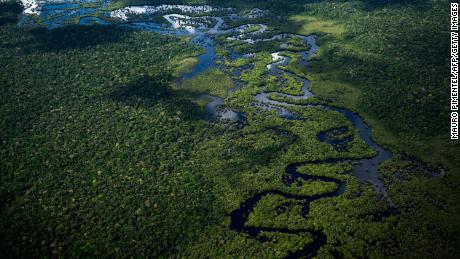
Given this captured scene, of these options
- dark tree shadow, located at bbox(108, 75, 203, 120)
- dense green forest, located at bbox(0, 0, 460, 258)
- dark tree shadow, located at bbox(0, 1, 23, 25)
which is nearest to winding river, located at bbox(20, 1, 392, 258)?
dense green forest, located at bbox(0, 0, 460, 258)

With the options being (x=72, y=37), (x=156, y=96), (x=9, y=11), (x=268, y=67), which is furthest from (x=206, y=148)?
(x=9, y=11)

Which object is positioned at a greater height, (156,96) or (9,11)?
(9,11)

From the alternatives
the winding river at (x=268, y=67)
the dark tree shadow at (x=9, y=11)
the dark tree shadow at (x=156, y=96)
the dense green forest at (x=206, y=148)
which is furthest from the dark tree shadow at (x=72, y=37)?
the dark tree shadow at (x=156, y=96)

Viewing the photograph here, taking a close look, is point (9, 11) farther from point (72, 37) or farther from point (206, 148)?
point (206, 148)

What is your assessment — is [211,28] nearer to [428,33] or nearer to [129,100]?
[129,100]

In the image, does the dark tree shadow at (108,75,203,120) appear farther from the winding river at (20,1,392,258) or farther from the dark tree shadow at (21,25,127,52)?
the dark tree shadow at (21,25,127,52)

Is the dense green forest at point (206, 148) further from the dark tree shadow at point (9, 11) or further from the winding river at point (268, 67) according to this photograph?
the dark tree shadow at point (9, 11)
